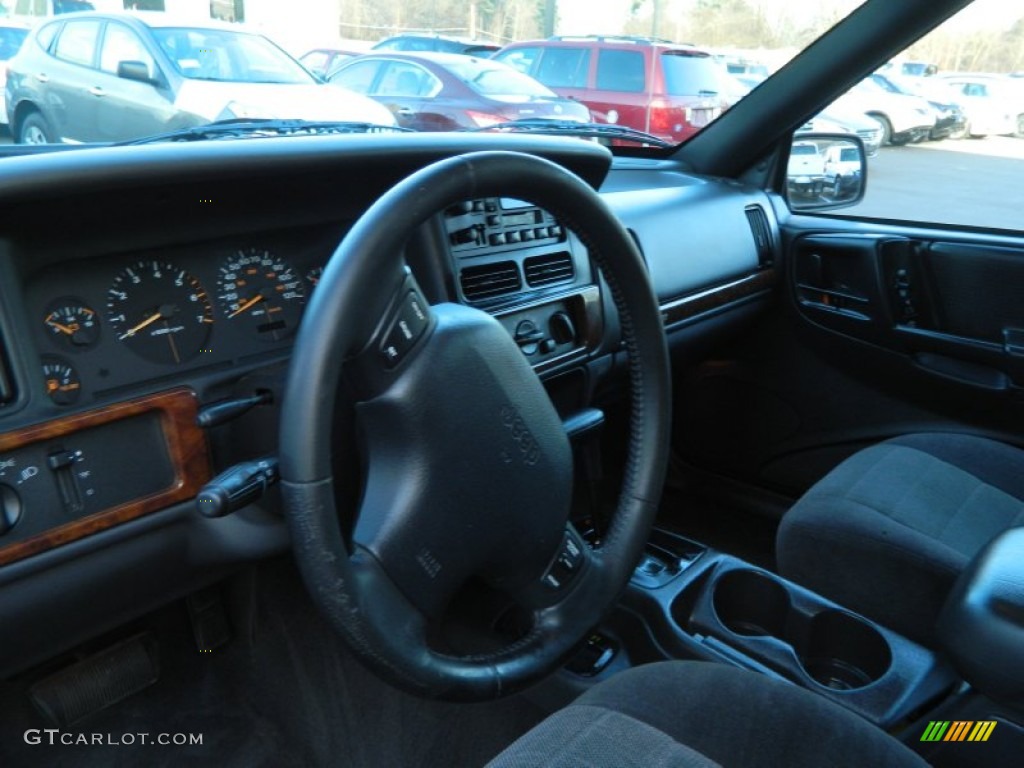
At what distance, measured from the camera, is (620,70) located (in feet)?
11.0

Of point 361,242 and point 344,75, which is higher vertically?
point 344,75

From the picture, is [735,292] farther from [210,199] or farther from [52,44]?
[52,44]

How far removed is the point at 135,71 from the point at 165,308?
2.81 ft

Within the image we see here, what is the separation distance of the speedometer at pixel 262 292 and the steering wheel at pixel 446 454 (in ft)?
1.21

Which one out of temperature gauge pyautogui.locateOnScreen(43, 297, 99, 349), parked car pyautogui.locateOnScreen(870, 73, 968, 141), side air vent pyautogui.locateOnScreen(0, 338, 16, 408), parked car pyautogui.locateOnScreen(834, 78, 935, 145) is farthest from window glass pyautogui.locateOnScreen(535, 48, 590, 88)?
side air vent pyautogui.locateOnScreen(0, 338, 16, 408)

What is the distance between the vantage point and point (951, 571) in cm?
161

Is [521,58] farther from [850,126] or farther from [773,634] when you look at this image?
[773,634]

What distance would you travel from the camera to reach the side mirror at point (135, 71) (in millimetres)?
1820

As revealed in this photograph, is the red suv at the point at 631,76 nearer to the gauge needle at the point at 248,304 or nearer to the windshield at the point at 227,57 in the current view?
the windshield at the point at 227,57

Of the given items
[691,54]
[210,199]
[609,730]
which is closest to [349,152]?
[210,199]

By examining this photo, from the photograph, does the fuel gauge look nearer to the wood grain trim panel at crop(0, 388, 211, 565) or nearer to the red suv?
the wood grain trim panel at crop(0, 388, 211, 565)

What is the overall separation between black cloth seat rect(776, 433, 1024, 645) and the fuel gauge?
133 centimetres

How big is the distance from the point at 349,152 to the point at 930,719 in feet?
4.30

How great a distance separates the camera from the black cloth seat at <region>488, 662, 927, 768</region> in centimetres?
109
